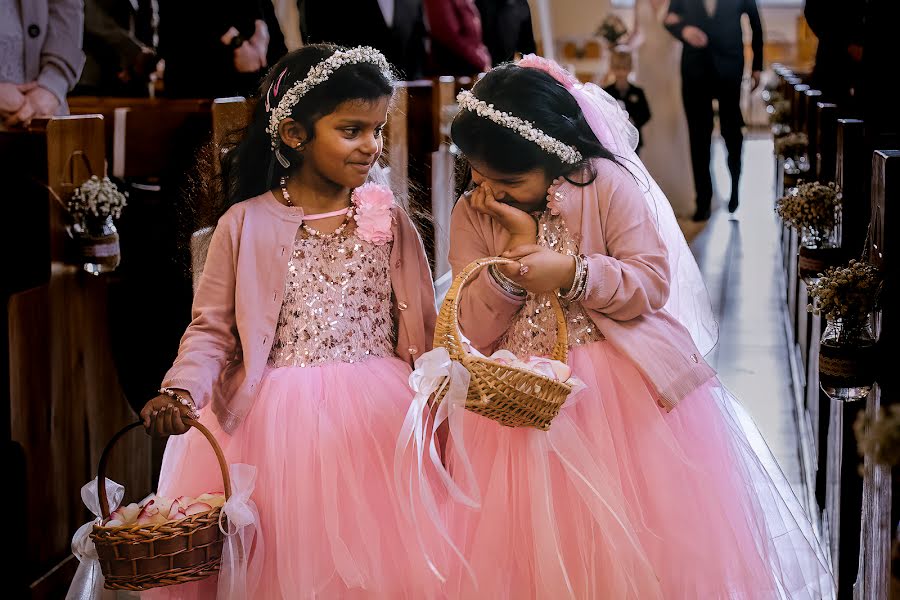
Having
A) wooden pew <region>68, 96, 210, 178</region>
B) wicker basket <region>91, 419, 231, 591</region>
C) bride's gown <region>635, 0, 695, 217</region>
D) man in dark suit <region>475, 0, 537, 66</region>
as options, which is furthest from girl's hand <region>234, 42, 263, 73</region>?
bride's gown <region>635, 0, 695, 217</region>

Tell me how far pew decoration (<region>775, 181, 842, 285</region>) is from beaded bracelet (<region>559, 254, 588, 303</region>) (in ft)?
4.01

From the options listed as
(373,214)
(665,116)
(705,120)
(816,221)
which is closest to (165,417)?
(373,214)

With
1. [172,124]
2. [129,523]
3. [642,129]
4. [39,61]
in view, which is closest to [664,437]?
[129,523]

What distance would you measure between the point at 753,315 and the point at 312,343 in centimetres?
451

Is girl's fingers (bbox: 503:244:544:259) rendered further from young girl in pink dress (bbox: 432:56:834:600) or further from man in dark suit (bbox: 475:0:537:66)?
man in dark suit (bbox: 475:0:537:66)

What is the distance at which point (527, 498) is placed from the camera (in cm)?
248

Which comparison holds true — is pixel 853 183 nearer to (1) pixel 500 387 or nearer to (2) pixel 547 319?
(2) pixel 547 319

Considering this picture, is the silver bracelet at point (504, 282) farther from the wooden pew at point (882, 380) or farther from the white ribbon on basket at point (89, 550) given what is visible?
the white ribbon on basket at point (89, 550)

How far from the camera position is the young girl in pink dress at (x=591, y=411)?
8.03 ft

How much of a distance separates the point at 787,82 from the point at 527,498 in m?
6.16

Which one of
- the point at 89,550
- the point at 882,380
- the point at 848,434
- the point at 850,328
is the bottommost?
the point at 89,550

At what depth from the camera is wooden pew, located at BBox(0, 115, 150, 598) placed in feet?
11.0

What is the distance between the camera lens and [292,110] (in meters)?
2.66

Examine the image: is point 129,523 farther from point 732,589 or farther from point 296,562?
point 732,589
